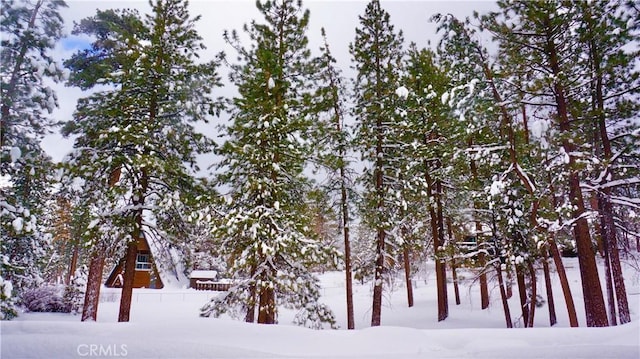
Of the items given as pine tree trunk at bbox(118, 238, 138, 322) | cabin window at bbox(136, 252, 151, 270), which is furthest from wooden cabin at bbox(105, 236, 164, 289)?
pine tree trunk at bbox(118, 238, 138, 322)

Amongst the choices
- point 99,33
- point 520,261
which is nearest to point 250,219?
point 520,261

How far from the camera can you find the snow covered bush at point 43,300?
17000 mm

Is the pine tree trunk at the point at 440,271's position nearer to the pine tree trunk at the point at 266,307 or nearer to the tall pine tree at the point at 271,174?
the tall pine tree at the point at 271,174

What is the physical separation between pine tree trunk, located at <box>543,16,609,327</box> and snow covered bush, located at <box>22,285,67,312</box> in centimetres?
2254

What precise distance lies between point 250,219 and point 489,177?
388 inches

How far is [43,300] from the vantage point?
17.2 metres

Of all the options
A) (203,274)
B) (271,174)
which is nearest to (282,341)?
(271,174)

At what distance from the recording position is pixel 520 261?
477 inches

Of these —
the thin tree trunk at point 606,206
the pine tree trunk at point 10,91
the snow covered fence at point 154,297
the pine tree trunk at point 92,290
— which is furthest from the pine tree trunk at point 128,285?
the snow covered fence at point 154,297

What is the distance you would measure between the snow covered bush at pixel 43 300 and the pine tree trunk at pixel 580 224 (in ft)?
74.0

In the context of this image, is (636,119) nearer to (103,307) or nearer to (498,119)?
(498,119)

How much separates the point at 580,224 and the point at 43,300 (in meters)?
23.4

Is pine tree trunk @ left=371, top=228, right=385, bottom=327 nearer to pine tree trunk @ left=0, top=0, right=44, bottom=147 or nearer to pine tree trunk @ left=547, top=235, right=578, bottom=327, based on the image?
pine tree trunk @ left=547, top=235, right=578, bottom=327

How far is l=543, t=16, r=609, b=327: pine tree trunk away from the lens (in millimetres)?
9008
